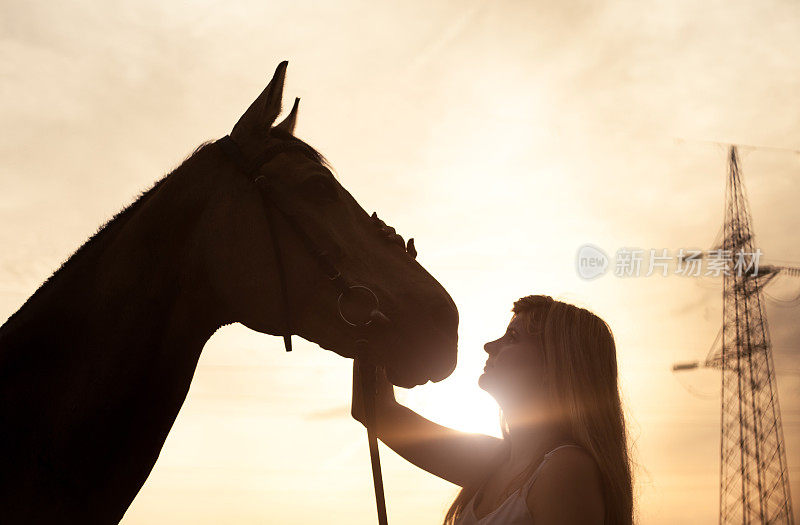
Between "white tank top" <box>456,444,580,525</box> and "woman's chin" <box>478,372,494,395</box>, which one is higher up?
"woman's chin" <box>478,372,494,395</box>

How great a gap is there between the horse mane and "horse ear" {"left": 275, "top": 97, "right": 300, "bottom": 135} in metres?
0.38

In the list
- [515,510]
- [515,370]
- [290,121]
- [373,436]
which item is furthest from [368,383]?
[290,121]

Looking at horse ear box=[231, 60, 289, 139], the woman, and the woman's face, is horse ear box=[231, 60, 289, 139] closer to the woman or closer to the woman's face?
A: the woman

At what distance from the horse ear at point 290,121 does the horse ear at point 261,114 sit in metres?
0.14

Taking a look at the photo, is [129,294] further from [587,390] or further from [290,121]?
[587,390]

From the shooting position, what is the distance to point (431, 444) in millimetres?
3986

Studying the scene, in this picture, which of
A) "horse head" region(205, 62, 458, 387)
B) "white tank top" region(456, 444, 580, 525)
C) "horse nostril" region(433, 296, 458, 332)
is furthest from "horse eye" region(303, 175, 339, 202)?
"white tank top" region(456, 444, 580, 525)

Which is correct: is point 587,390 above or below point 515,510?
above

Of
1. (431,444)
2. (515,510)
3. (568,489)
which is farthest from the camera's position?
(431,444)

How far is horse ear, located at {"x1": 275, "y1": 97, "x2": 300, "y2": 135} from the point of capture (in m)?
3.29

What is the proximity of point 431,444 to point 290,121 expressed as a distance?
6.90ft

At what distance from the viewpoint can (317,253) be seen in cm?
278

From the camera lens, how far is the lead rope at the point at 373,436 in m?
2.62

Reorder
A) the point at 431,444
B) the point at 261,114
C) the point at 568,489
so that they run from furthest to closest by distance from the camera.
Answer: the point at 431,444
the point at 261,114
the point at 568,489
